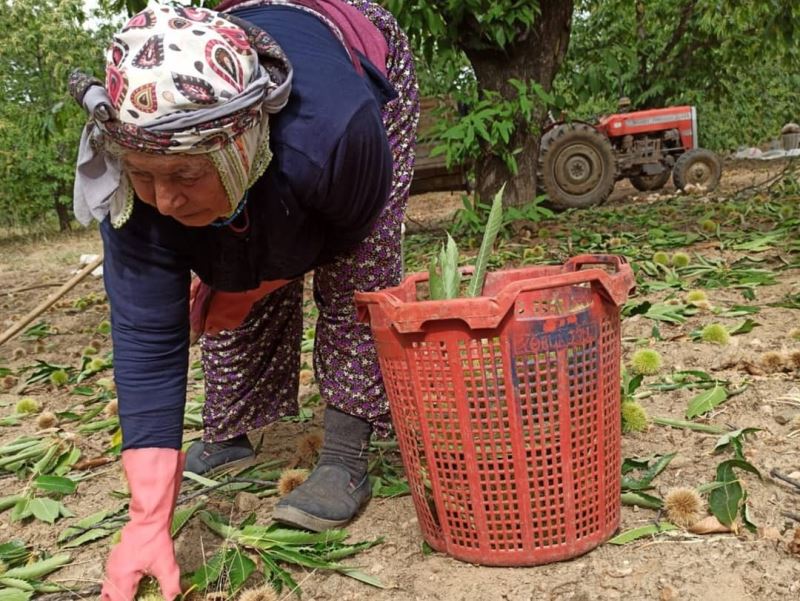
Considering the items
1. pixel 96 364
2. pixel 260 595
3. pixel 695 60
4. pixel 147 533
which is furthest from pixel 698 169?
pixel 147 533

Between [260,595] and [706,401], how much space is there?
3.83ft

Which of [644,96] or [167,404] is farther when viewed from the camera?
[644,96]

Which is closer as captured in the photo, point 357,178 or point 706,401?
point 357,178

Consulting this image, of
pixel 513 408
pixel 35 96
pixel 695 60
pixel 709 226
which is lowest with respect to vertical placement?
pixel 709 226

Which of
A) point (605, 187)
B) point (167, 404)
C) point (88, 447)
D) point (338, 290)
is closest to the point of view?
point (167, 404)

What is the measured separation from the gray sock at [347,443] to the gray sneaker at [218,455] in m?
0.39

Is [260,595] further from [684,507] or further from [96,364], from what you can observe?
[96,364]

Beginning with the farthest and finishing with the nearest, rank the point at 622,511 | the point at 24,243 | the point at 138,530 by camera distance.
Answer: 1. the point at 24,243
2. the point at 622,511
3. the point at 138,530

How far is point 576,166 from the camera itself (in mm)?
6941

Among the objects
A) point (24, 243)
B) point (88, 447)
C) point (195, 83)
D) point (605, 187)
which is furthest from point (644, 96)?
point (195, 83)

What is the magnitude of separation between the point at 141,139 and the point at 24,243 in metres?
9.84

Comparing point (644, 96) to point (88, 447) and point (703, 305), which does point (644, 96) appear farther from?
point (88, 447)

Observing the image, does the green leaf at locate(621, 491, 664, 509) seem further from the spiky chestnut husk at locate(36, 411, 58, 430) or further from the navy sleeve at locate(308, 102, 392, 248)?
the spiky chestnut husk at locate(36, 411, 58, 430)

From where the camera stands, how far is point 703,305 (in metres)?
2.78
